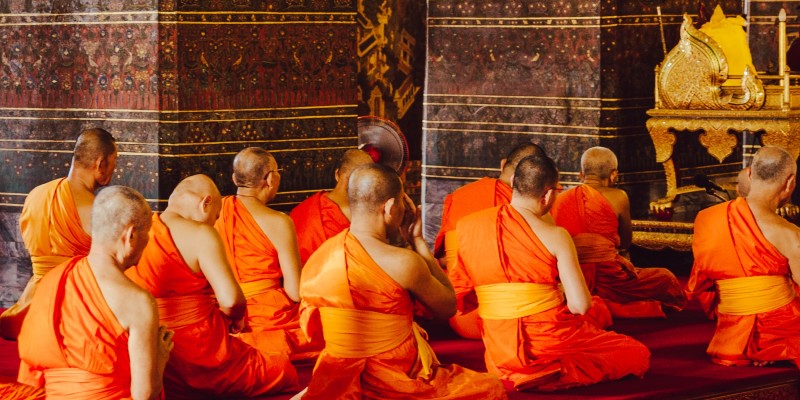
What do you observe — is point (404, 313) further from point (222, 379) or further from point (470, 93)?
point (470, 93)

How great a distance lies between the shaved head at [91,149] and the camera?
23.8 feet

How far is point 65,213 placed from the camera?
285 inches

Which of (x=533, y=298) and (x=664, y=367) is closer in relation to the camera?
(x=533, y=298)

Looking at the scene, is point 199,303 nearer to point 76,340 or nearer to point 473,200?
point 76,340

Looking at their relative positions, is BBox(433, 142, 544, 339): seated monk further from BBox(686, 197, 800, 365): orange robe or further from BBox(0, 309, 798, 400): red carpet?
BBox(686, 197, 800, 365): orange robe

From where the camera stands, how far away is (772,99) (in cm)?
945

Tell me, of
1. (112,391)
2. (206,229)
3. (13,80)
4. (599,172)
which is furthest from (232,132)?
(112,391)

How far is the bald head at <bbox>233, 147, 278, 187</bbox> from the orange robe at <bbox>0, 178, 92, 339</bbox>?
833 millimetres

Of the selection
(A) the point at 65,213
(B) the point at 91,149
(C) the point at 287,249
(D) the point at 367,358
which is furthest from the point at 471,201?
(D) the point at 367,358

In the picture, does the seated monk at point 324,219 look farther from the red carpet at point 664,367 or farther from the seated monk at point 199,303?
the seated monk at point 199,303

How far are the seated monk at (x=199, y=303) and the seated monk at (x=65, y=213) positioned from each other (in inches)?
41.6

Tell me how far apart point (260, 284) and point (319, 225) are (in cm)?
78

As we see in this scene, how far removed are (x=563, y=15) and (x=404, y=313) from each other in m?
5.18

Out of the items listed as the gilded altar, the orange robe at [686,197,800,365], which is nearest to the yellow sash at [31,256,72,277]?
the orange robe at [686,197,800,365]
